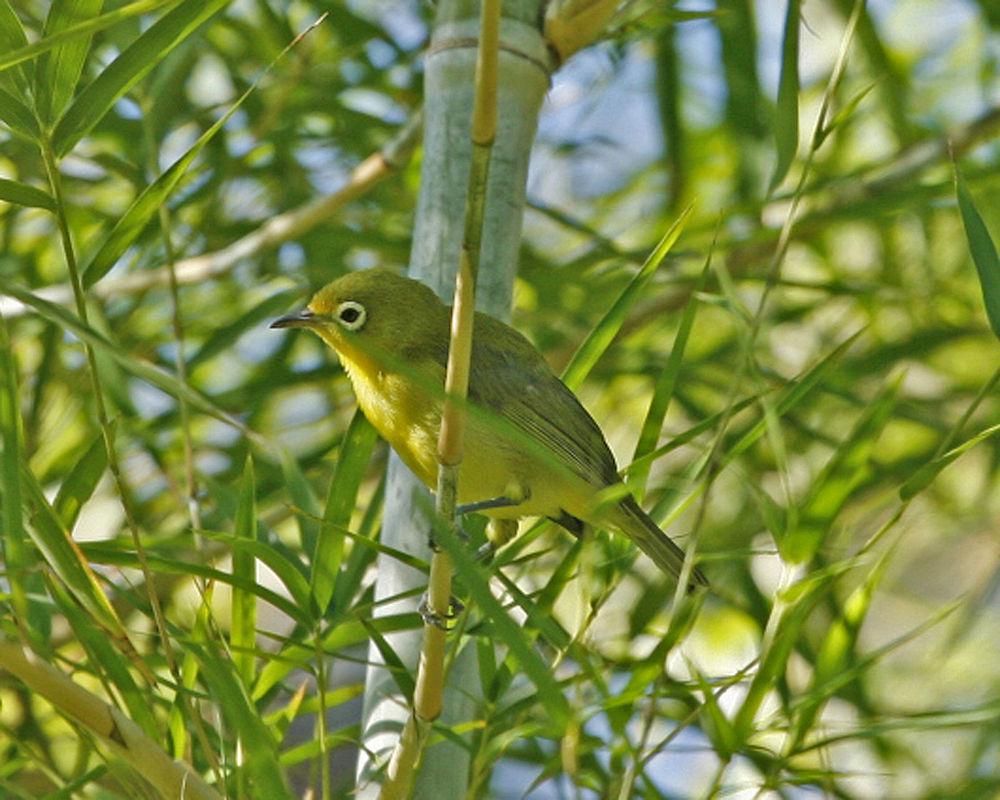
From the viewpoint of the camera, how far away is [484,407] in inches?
78.2

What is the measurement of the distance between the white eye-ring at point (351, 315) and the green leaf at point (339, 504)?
0.83ft

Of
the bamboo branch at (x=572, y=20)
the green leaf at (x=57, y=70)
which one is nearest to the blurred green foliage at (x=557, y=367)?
the green leaf at (x=57, y=70)

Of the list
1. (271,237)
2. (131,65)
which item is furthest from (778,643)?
(271,237)

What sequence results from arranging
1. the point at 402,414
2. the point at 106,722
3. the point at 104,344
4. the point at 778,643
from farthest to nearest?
the point at 402,414 → the point at 778,643 → the point at 106,722 → the point at 104,344

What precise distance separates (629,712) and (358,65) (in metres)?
1.86

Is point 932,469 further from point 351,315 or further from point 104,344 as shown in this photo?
point 351,315

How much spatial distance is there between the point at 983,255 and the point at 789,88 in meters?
0.28

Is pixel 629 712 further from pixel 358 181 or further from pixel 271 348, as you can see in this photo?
pixel 271 348

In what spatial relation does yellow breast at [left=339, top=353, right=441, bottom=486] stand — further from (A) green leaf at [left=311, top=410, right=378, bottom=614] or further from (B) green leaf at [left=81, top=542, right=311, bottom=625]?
(B) green leaf at [left=81, top=542, right=311, bottom=625]

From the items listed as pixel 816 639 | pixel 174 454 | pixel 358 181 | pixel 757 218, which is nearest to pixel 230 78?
pixel 358 181

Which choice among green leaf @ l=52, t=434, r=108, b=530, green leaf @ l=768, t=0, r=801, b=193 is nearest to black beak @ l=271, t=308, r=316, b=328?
green leaf @ l=52, t=434, r=108, b=530

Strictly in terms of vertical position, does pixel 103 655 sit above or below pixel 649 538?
below

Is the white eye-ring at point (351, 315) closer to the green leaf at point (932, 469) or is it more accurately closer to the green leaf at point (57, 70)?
the green leaf at point (57, 70)

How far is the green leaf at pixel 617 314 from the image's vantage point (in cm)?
163
